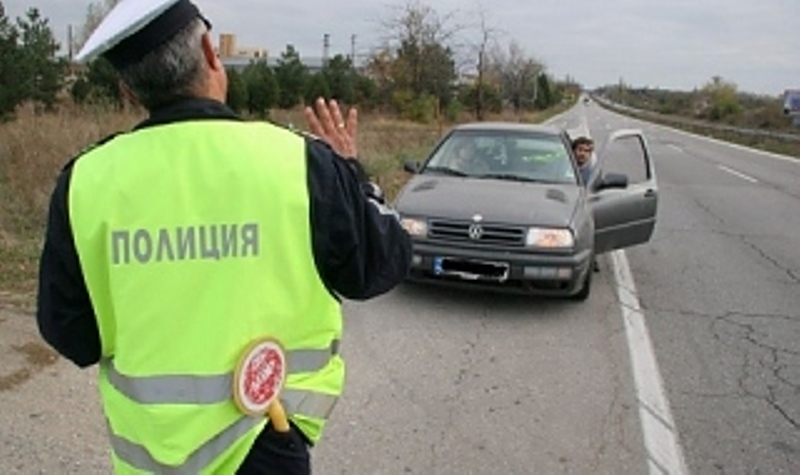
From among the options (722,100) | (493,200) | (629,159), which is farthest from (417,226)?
(722,100)

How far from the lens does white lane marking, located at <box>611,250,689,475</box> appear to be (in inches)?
131

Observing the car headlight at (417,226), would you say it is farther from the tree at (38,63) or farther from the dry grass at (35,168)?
the tree at (38,63)

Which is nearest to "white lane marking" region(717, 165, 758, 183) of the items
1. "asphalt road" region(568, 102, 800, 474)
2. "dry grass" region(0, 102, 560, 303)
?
"asphalt road" region(568, 102, 800, 474)

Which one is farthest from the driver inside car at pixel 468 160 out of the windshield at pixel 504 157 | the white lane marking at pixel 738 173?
the white lane marking at pixel 738 173

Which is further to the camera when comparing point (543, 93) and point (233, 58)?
point (543, 93)

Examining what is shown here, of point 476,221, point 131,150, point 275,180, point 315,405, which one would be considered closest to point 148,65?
point 131,150

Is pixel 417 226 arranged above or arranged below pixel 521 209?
below

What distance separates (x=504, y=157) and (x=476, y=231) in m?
1.60

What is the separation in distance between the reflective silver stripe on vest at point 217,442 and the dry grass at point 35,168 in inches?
140

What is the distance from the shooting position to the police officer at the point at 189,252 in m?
1.37

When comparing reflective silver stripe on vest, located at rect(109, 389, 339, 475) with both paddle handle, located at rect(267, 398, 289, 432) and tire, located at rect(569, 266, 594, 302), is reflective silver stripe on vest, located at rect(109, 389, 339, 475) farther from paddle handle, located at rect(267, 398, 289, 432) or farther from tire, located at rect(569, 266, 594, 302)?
tire, located at rect(569, 266, 594, 302)

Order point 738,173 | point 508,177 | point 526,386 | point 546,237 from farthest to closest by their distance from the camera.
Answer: point 738,173 → point 508,177 → point 546,237 → point 526,386

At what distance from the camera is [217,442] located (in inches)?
57.0

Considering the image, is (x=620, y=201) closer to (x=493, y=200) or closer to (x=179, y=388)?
(x=493, y=200)
